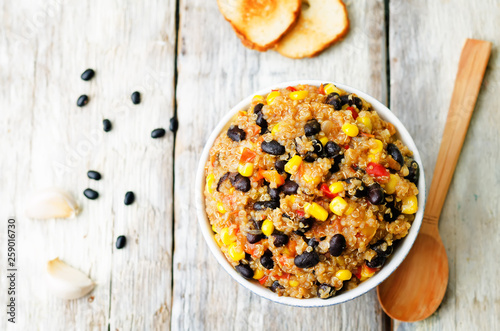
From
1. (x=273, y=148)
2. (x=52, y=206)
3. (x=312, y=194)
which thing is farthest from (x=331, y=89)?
(x=52, y=206)

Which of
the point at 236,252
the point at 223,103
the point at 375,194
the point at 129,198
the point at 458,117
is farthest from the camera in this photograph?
the point at 223,103

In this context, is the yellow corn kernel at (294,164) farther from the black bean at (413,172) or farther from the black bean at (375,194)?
the black bean at (413,172)

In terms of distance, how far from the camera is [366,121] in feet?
7.50

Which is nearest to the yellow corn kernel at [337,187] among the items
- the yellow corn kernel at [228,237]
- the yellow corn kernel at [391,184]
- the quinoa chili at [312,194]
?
the quinoa chili at [312,194]

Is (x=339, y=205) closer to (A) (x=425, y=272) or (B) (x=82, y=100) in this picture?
(A) (x=425, y=272)

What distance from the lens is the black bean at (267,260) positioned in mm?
2252

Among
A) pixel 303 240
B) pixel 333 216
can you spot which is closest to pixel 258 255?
pixel 303 240

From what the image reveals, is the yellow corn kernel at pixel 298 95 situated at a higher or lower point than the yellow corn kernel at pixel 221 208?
higher

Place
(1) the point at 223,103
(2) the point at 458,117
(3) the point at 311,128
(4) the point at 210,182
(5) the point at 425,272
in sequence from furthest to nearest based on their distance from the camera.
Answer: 1. (1) the point at 223,103
2. (2) the point at 458,117
3. (5) the point at 425,272
4. (4) the point at 210,182
5. (3) the point at 311,128

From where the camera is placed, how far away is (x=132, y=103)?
3316mm

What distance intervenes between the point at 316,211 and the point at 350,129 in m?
0.41

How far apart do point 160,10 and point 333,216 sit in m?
2.10

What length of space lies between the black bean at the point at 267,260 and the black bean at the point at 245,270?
0.34 feet

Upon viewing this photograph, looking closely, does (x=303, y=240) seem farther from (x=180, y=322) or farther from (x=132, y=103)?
(x=132, y=103)
